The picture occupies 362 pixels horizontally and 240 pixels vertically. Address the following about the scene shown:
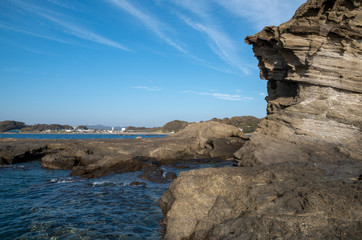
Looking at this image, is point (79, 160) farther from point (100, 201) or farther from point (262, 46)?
point (262, 46)

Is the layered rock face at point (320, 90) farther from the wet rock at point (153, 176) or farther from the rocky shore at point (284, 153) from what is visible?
the wet rock at point (153, 176)

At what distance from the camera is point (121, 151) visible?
24.4 m

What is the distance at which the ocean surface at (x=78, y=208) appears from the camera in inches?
353

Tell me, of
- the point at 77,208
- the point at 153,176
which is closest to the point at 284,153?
the point at 153,176

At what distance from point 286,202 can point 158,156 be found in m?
18.8

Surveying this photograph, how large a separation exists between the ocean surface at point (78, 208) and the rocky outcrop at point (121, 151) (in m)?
3.36

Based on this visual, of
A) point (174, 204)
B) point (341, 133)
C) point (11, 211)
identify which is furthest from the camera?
point (341, 133)

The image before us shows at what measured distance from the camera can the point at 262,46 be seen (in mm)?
21406

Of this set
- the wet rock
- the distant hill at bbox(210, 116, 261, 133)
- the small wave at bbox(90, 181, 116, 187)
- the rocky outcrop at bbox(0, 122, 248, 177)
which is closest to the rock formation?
the wet rock

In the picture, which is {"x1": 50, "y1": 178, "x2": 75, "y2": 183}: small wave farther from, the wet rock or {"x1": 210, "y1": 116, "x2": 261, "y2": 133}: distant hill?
{"x1": 210, "y1": 116, "x2": 261, "y2": 133}: distant hill

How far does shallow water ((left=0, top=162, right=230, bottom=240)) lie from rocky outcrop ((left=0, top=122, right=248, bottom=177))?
3.15 m

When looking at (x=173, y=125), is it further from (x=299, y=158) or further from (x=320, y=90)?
(x=299, y=158)

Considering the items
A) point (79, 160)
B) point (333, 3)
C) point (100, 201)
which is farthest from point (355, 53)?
point (79, 160)

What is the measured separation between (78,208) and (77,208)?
0.05 meters
